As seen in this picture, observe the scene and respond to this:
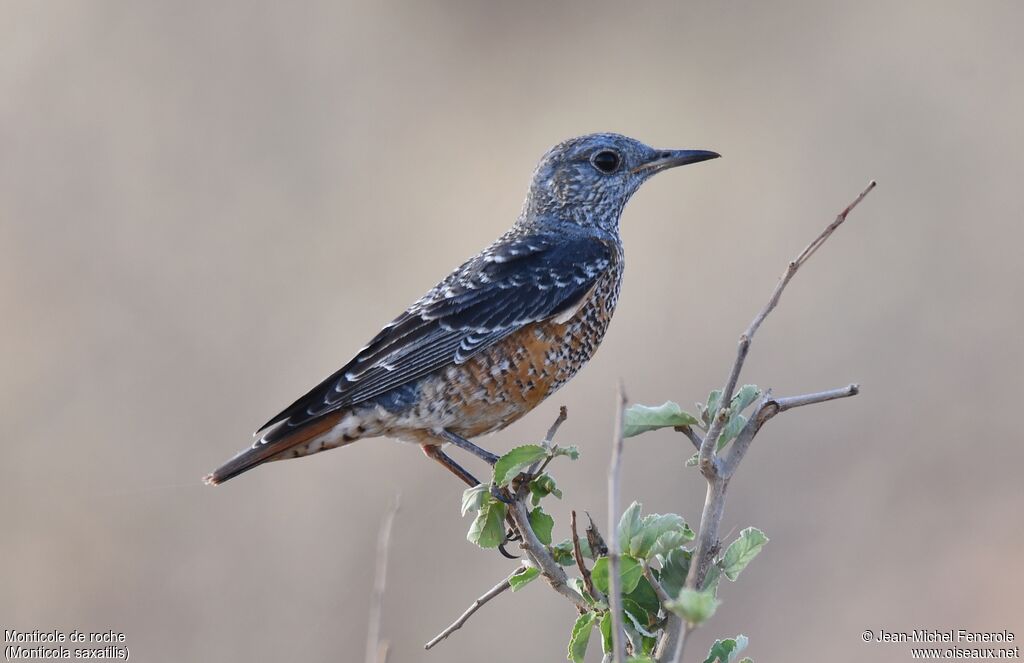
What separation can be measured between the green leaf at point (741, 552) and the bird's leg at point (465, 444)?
189 cm

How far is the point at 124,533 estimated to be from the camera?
7867mm

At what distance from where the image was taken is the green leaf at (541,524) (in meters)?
3.39

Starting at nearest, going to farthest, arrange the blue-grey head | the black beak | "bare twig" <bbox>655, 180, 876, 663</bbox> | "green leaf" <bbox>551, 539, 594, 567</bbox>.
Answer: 1. "bare twig" <bbox>655, 180, 876, 663</bbox>
2. "green leaf" <bbox>551, 539, 594, 567</bbox>
3. the black beak
4. the blue-grey head

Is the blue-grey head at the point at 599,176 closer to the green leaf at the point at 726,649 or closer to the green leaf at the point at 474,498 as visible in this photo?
the green leaf at the point at 474,498

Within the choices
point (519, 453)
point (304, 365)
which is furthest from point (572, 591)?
point (304, 365)

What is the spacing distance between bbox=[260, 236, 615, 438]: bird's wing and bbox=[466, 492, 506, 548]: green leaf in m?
1.32

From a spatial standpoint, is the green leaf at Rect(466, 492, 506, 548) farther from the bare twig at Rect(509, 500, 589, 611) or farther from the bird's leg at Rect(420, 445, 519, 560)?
the bird's leg at Rect(420, 445, 519, 560)

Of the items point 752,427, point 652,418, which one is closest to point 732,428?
point 752,427

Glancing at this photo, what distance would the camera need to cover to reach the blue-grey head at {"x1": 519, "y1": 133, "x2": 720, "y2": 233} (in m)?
5.84

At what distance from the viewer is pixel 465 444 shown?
4816 mm

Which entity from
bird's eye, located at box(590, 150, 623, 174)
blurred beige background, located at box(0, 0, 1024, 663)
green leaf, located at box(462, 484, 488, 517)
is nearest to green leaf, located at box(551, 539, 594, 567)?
green leaf, located at box(462, 484, 488, 517)

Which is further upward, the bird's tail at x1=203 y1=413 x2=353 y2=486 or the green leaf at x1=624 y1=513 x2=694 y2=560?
the bird's tail at x1=203 y1=413 x2=353 y2=486

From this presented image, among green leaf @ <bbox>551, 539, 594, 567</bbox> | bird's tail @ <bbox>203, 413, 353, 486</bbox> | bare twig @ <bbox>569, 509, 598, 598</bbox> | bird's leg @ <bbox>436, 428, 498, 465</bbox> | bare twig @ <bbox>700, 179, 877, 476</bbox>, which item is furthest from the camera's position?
bird's leg @ <bbox>436, 428, 498, 465</bbox>

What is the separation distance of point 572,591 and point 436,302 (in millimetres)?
2271
